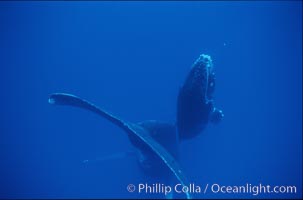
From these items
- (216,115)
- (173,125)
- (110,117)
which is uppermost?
(216,115)

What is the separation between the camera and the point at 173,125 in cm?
1088

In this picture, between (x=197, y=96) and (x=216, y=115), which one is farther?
(x=216, y=115)

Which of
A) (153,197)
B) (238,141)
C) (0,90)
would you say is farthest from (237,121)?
(0,90)

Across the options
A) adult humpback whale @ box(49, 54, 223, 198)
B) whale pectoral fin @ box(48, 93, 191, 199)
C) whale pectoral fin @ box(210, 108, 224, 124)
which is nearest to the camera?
whale pectoral fin @ box(48, 93, 191, 199)

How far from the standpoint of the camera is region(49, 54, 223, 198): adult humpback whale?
8041 mm

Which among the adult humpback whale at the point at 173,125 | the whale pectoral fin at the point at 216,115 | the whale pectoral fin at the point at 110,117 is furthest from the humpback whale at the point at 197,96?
the whale pectoral fin at the point at 110,117

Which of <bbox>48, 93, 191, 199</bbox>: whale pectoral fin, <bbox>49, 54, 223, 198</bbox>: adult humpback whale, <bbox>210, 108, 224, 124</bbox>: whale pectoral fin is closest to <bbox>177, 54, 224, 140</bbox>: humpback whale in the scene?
<bbox>49, 54, 223, 198</bbox>: adult humpback whale

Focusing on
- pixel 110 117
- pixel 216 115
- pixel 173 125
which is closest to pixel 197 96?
pixel 173 125

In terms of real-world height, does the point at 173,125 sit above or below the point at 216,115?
below

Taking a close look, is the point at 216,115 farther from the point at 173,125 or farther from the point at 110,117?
the point at 110,117

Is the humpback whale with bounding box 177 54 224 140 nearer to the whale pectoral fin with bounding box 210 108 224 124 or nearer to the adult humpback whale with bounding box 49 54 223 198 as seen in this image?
the adult humpback whale with bounding box 49 54 223 198

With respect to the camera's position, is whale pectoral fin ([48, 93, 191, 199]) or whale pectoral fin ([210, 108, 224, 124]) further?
whale pectoral fin ([210, 108, 224, 124])

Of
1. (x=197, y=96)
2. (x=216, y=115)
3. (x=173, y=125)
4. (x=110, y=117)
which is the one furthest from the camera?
(x=216, y=115)

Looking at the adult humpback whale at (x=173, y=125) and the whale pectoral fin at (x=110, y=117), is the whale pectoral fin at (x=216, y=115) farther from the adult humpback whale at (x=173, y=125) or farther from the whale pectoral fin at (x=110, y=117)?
the whale pectoral fin at (x=110, y=117)
